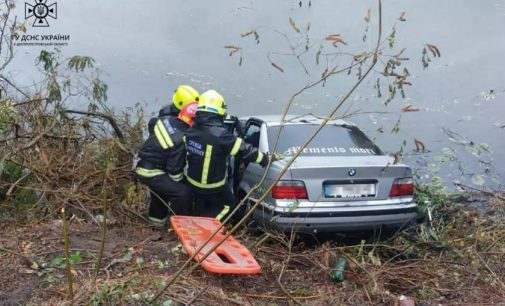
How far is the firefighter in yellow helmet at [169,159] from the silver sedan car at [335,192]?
77cm

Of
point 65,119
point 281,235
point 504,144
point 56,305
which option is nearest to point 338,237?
A: point 281,235

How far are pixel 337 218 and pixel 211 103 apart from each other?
5.55 feet

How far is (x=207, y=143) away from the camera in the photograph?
19.6 feet

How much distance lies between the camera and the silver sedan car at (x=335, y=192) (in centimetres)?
569

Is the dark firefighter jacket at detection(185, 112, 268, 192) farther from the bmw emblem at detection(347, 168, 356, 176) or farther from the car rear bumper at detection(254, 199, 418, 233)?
the bmw emblem at detection(347, 168, 356, 176)

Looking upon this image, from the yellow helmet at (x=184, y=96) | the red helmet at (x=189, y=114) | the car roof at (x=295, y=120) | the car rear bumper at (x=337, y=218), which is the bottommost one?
the car rear bumper at (x=337, y=218)

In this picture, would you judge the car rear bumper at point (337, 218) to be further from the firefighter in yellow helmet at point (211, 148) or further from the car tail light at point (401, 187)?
the firefighter in yellow helmet at point (211, 148)

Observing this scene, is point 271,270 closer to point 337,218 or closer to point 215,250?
point 215,250

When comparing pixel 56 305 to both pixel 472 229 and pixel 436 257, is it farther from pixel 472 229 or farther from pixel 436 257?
pixel 472 229

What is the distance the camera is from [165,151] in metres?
6.21

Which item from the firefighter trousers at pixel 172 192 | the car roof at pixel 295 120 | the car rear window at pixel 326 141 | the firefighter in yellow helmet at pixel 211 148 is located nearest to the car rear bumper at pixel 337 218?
the firefighter in yellow helmet at pixel 211 148

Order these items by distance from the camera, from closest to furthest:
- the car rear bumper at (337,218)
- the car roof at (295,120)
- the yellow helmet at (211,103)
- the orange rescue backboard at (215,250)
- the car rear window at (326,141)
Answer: the orange rescue backboard at (215,250) < the car rear bumper at (337,218) < the yellow helmet at (211,103) < the car rear window at (326,141) < the car roof at (295,120)

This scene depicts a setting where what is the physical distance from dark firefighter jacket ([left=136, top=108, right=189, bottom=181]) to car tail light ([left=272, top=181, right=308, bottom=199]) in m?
1.16

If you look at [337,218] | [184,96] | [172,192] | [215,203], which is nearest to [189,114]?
[184,96]
